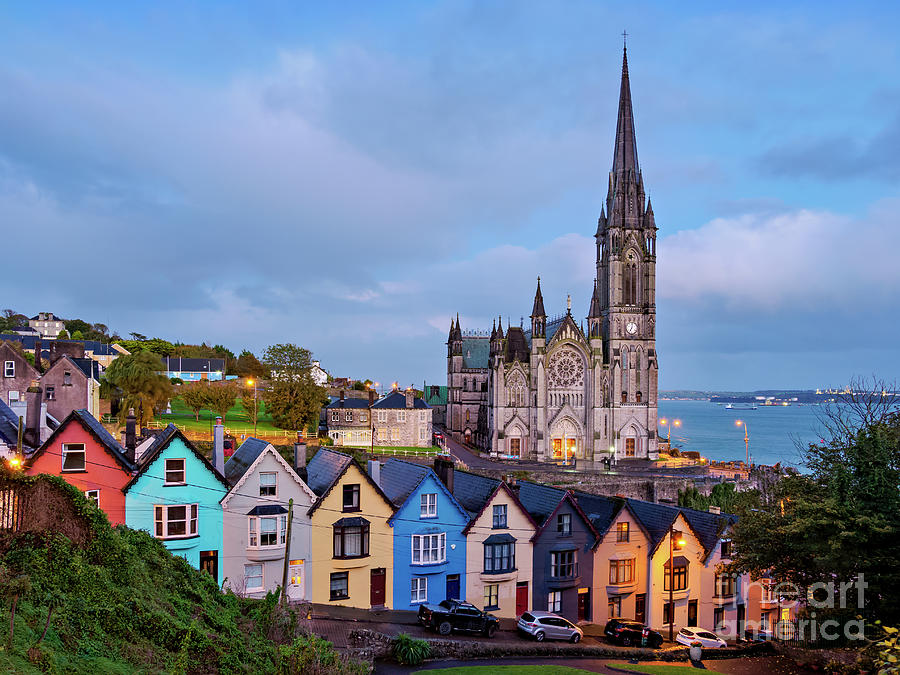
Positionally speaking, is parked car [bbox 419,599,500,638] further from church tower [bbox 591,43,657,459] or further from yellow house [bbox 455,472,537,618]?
church tower [bbox 591,43,657,459]

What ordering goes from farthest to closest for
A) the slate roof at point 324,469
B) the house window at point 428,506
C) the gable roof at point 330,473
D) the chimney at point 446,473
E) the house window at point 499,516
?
the chimney at point 446,473, the house window at point 499,516, the house window at point 428,506, the slate roof at point 324,469, the gable roof at point 330,473

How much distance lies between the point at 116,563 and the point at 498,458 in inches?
2815

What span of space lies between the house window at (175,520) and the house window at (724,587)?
30.1 m

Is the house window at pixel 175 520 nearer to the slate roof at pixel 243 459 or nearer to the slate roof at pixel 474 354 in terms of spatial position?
the slate roof at pixel 243 459

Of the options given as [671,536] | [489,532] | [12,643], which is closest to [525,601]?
[489,532]

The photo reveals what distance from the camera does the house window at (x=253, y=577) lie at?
100.0 feet

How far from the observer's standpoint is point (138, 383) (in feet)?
211

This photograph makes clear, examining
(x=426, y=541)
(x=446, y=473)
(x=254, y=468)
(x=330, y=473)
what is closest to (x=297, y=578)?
(x=330, y=473)

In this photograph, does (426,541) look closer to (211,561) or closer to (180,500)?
(211,561)

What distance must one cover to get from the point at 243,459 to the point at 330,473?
4433mm

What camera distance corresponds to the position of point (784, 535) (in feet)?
89.9

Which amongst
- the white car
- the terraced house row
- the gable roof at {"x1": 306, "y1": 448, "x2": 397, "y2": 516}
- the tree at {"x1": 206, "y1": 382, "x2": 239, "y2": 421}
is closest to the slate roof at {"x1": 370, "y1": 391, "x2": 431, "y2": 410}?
the tree at {"x1": 206, "y1": 382, "x2": 239, "y2": 421}

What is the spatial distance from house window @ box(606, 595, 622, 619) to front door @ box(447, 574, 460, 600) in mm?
9153

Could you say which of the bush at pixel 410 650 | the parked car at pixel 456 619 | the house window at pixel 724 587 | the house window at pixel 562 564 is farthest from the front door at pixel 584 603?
the bush at pixel 410 650
